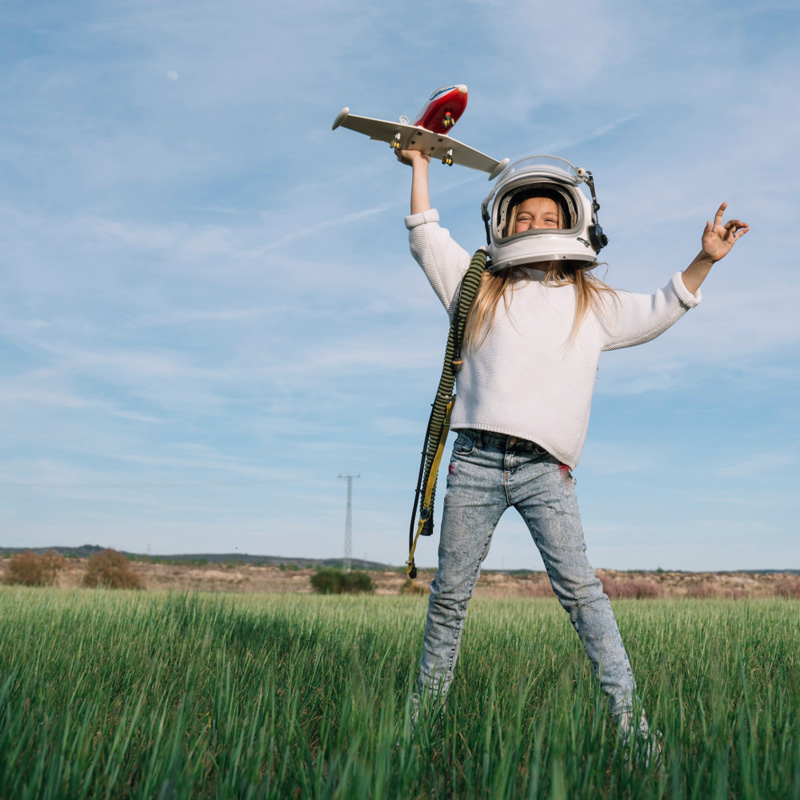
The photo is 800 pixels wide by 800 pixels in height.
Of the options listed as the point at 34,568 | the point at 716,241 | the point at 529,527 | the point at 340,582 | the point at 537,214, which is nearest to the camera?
the point at 529,527

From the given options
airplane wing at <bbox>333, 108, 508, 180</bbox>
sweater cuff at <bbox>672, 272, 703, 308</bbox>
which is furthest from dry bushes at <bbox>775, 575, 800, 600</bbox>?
airplane wing at <bbox>333, 108, 508, 180</bbox>

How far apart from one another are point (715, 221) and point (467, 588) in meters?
2.07

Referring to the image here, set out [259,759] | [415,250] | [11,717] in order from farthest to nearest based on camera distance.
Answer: [415,250], [11,717], [259,759]

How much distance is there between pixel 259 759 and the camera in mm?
1891

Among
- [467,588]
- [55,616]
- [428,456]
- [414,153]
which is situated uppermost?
[414,153]

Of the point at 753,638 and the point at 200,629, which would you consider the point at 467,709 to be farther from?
the point at 753,638

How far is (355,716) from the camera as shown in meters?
2.22

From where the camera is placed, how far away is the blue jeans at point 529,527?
2.96 metres

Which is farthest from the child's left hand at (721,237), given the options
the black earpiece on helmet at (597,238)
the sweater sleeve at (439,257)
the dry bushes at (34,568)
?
the dry bushes at (34,568)

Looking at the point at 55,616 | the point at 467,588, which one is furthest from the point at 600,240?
the point at 55,616

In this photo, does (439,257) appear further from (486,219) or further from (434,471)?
(434,471)

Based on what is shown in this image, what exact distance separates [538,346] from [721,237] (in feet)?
3.35

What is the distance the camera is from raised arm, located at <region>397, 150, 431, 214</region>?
3518 mm

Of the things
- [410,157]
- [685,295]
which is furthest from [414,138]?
[685,295]
